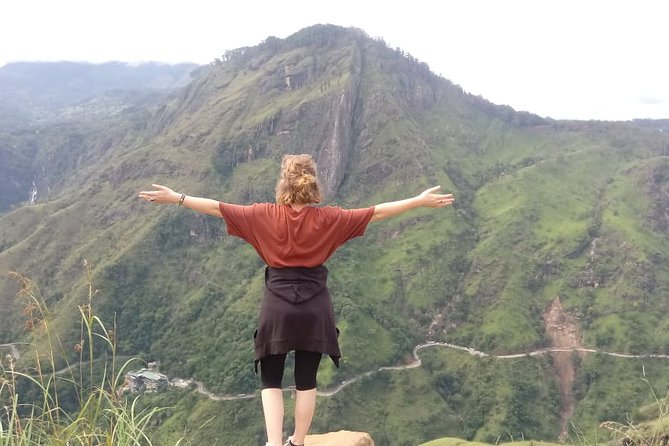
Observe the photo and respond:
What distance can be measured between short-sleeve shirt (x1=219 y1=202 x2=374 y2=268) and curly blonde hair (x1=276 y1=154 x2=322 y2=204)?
0.10 metres

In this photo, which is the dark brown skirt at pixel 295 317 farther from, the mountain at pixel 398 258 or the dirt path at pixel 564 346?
the dirt path at pixel 564 346

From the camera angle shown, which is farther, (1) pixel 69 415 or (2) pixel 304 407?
(2) pixel 304 407

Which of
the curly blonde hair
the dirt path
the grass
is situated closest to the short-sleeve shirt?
the curly blonde hair

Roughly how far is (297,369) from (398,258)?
111107mm

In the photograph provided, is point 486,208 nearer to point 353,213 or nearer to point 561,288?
point 561,288

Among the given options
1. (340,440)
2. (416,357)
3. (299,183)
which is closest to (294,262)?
(299,183)

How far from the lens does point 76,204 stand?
425 ft

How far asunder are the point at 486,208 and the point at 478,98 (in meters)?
68.8

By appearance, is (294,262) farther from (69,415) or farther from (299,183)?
(69,415)

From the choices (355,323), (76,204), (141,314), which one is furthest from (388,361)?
(76,204)

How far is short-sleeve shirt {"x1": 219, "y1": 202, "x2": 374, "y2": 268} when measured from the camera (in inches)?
220

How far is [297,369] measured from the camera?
582cm

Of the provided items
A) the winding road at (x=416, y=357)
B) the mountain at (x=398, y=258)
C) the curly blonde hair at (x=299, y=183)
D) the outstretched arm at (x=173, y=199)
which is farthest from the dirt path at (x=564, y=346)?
the outstretched arm at (x=173, y=199)

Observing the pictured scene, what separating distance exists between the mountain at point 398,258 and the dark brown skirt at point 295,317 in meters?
73.5
